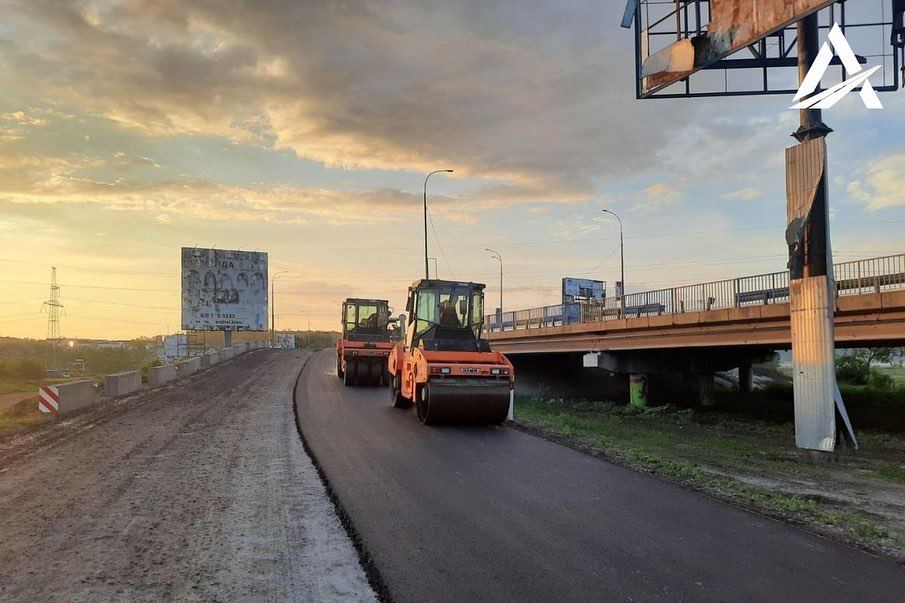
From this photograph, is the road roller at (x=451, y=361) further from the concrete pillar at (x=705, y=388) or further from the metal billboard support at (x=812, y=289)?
the concrete pillar at (x=705, y=388)

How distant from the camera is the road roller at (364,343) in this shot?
25.4m

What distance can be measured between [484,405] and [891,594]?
361 inches

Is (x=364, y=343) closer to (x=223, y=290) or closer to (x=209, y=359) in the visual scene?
(x=209, y=359)

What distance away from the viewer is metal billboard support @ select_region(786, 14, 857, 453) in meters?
15.6

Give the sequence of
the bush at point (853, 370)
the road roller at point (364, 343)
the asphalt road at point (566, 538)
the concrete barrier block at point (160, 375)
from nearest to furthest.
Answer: the asphalt road at point (566, 538) < the concrete barrier block at point (160, 375) < the road roller at point (364, 343) < the bush at point (853, 370)

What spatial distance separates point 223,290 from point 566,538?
176 ft

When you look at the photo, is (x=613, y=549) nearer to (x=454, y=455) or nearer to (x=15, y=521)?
(x=454, y=455)

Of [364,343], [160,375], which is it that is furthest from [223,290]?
[364,343]

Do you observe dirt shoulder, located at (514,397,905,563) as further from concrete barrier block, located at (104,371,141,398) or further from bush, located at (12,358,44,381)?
bush, located at (12,358,44,381)

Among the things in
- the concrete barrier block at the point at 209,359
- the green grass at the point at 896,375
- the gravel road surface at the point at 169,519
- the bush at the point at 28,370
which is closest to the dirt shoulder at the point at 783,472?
the gravel road surface at the point at 169,519

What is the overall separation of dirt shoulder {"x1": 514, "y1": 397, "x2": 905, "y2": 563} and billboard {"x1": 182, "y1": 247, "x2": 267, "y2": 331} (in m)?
43.0

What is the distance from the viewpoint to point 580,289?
6525 centimetres

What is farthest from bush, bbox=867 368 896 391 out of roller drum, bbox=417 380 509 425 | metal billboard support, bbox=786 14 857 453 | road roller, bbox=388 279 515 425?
roller drum, bbox=417 380 509 425

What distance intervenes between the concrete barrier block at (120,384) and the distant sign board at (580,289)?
1909 inches
